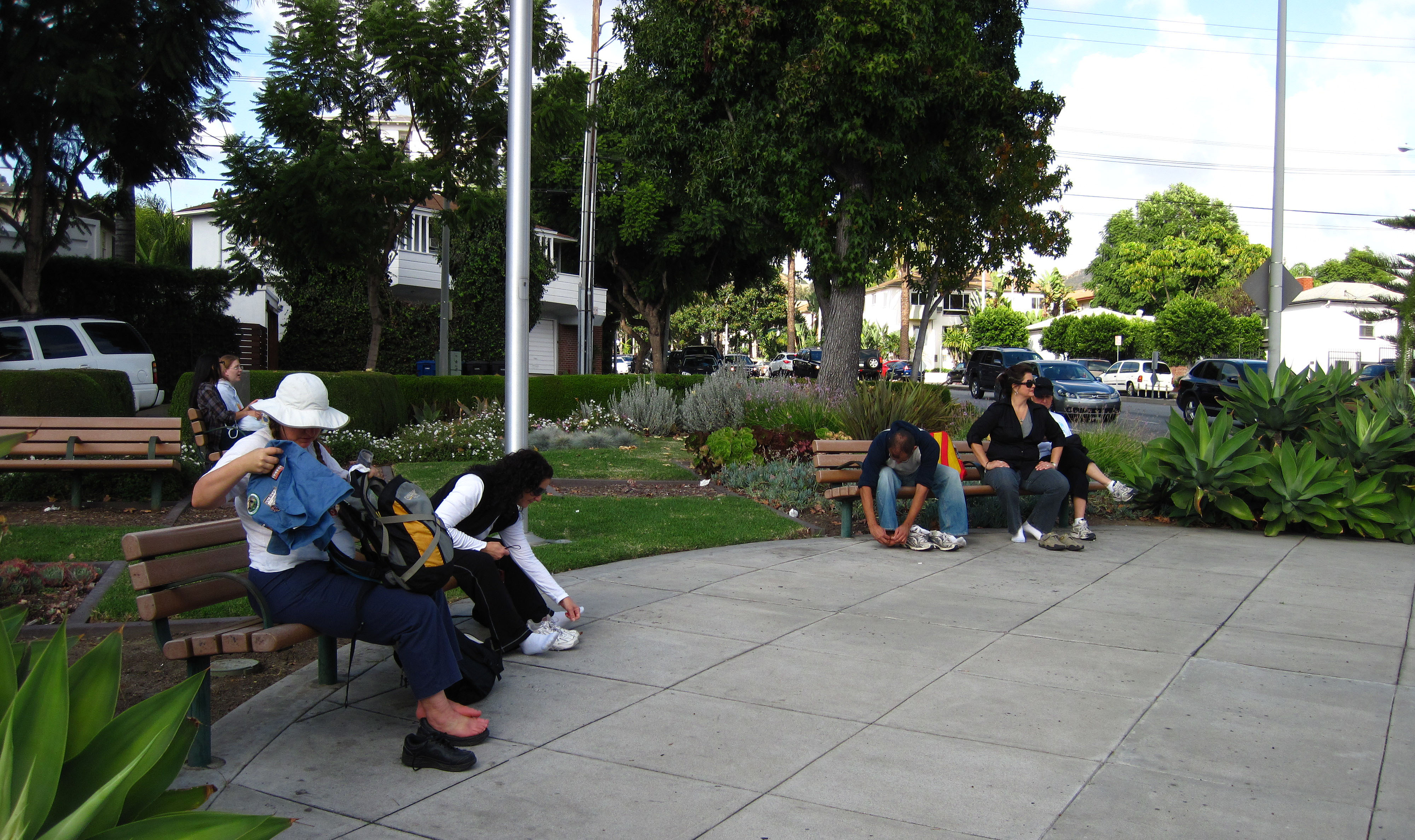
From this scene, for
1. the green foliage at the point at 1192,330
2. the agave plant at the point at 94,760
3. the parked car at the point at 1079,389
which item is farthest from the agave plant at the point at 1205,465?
the green foliage at the point at 1192,330

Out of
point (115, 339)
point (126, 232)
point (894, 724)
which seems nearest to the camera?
point (894, 724)

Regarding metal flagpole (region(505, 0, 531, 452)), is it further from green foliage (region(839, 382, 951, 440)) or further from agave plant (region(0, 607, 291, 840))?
agave plant (region(0, 607, 291, 840))

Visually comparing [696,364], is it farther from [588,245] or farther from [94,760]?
[94,760]

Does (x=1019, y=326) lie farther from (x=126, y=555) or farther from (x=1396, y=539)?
(x=126, y=555)

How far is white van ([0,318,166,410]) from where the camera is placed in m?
16.7

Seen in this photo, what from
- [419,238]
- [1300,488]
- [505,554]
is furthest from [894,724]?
[419,238]

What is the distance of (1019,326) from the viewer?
230 ft

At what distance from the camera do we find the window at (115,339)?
702 inches

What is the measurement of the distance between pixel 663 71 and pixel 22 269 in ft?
41.9

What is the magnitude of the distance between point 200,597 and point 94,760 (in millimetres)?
2270

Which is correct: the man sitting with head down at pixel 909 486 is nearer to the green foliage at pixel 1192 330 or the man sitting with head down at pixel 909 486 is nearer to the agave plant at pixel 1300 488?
the agave plant at pixel 1300 488

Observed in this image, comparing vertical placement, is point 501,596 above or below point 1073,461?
below

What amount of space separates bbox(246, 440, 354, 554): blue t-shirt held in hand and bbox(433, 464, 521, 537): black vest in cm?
115

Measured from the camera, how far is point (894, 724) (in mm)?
4590
